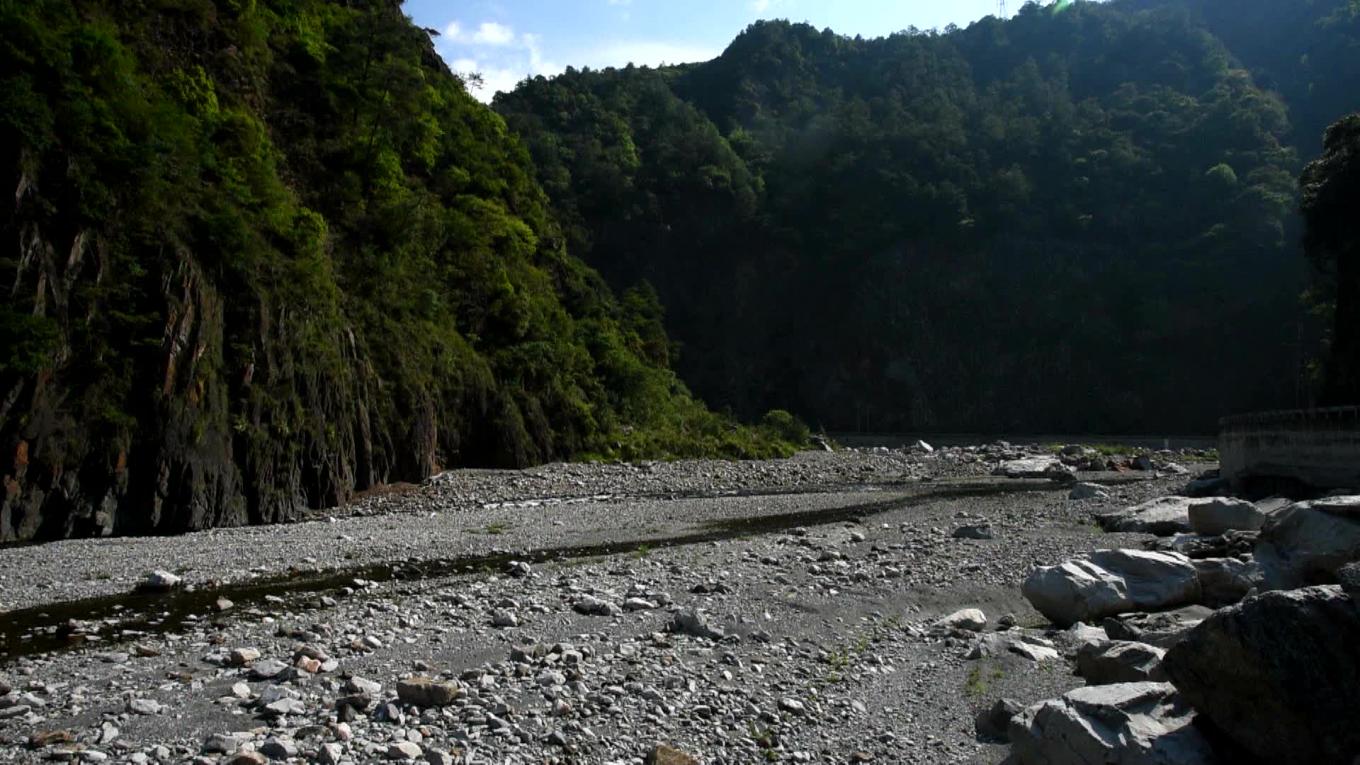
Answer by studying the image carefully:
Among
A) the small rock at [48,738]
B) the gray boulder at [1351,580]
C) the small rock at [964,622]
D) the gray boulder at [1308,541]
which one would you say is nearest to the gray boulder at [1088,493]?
the gray boulder at [1308,541]

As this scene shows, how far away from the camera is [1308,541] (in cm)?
1032

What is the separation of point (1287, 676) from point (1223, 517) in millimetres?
13300

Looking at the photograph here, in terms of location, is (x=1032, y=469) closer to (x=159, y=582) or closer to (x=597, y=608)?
(x=597, y=608)

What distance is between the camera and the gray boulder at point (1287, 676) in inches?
223

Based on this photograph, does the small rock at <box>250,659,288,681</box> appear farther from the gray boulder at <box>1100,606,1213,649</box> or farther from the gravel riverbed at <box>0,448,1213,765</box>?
the gray boulder at <box>1100,606,1213,649</box>

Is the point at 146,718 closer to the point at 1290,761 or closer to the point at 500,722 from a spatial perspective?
the point at 500,722

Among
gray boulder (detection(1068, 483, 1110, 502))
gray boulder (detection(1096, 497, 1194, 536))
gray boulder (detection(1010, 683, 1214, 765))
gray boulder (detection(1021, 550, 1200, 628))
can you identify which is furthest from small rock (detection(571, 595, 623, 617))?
gray boulder (detection(1068, 483, 1110, 502))

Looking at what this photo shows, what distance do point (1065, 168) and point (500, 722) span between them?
321 feet

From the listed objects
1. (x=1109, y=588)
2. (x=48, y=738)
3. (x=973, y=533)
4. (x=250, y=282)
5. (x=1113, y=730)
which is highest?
(x=250, y=282)

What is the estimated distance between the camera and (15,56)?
20.0 meters

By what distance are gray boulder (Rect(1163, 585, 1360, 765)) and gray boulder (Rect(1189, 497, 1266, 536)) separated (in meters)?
12.5

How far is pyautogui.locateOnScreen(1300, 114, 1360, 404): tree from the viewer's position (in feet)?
110

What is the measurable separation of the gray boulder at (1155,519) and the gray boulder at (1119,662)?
12168 mm

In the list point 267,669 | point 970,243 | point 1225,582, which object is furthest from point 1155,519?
point 970,243
